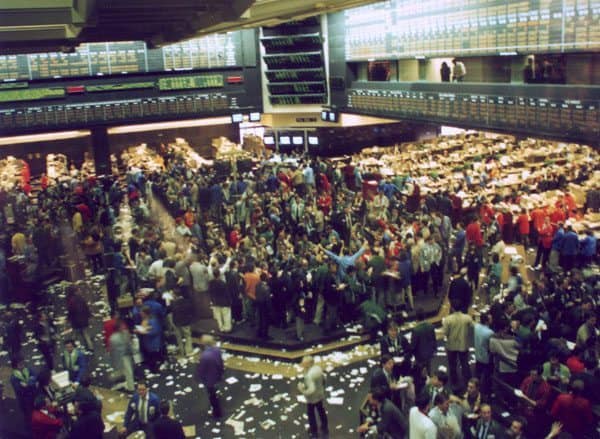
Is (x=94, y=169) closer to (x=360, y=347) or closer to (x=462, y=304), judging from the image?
(x=360, y=347)

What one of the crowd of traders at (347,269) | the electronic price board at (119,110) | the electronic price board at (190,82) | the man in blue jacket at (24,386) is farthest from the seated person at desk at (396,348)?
the electronic price board at (190,82)

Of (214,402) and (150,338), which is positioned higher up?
(150,338)

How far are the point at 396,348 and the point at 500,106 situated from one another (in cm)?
924

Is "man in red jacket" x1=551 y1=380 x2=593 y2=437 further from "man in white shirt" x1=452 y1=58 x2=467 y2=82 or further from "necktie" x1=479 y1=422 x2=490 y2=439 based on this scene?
"man in white shirt" x1=452 y1=58 x2=467 y2=82

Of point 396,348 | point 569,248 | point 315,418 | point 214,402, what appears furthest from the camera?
point 569,248

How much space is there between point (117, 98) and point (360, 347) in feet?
54.8

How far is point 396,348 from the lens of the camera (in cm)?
814

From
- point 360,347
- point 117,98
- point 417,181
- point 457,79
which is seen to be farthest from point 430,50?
point 117,98

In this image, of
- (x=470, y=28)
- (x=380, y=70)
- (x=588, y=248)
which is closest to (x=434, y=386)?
(x=588, y=248)

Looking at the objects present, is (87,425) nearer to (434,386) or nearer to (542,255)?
(434,386)

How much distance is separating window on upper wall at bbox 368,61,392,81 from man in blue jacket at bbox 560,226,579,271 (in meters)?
11.8

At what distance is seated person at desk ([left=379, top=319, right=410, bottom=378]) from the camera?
316 inches

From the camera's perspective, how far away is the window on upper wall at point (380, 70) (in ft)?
74.7

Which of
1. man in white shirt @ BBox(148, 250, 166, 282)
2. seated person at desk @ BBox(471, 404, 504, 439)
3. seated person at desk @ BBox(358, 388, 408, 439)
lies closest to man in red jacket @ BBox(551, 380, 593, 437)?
seated person at desk @ BBox(471, 404, 504, 439)
